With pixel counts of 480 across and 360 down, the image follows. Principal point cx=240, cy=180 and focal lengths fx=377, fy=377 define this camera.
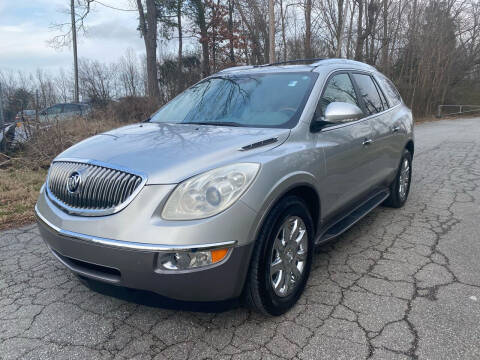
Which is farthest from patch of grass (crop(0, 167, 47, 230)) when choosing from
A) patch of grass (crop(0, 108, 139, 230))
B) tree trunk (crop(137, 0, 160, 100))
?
tree trunk (crop(137, 0, 160, 100))

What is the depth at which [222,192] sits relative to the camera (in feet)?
7.18

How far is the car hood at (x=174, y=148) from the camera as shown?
2242mm

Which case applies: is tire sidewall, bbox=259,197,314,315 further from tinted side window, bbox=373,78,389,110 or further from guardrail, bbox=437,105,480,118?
guardrail, bbox=437,105,480,118

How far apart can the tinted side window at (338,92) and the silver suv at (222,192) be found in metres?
0.02

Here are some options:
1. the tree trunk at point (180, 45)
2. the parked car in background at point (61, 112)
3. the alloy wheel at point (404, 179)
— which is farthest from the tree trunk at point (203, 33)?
the alloy wheel at point (404, 179)

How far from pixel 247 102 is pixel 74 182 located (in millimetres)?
1623

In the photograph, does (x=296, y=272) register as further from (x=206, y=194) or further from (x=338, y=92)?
(x=338, y=92)

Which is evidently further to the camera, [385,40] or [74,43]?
[385,40]

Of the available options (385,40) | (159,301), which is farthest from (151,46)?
(159,301)

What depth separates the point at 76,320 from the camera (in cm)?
266

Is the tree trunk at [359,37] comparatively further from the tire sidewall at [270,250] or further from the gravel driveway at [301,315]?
the tire sidewall at [270,250]

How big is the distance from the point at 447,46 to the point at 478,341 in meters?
33.1

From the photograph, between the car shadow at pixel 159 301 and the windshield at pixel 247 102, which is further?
the windshield at pixel 247 102

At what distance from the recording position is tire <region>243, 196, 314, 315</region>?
2.34m
